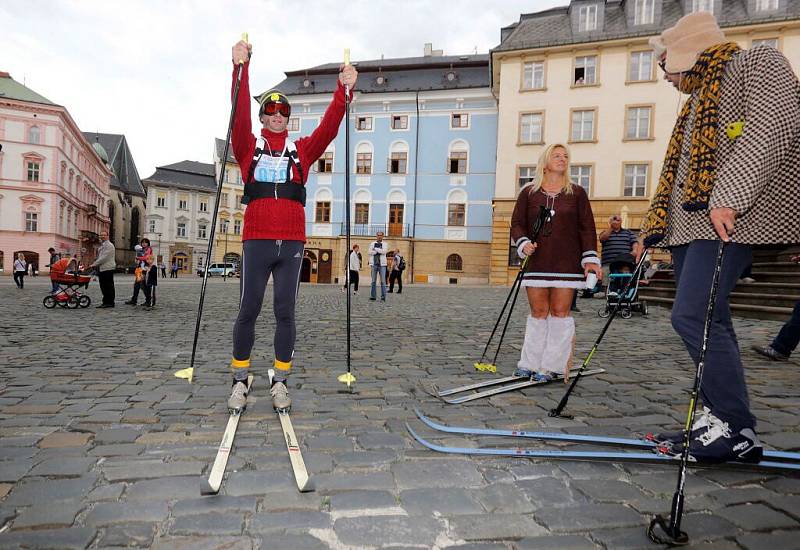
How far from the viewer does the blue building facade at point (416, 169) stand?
3634 cm

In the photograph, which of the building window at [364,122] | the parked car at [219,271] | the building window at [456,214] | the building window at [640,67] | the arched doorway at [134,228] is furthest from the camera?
the arched doorway at [134,228]

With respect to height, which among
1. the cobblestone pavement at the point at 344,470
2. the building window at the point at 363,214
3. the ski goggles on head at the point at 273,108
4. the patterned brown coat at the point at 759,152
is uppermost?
the building window at the point at 363,214

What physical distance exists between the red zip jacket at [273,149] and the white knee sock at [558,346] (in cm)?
223

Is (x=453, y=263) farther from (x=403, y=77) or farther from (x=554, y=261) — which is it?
(x=554, y=261)

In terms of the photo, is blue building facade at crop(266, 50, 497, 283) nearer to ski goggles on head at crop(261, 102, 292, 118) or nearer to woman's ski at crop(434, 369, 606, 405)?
woman's ski at crop(434, 369, 606, 405)

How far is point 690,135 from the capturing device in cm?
259

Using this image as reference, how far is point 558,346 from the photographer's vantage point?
419 cm

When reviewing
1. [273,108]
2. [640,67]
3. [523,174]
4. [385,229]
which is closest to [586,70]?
[640,67]

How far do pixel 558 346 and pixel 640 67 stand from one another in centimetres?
3014

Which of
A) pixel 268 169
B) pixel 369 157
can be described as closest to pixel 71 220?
pixel 369 157

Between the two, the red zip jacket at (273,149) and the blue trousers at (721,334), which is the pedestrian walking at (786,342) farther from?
the red zip jacket at (273,149)

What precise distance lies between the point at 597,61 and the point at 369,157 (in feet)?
55.3

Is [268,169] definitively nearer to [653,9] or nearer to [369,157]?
[653,9]

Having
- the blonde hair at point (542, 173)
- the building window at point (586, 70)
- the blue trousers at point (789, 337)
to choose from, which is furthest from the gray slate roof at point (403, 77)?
the blonde hair at point (542, 173)
